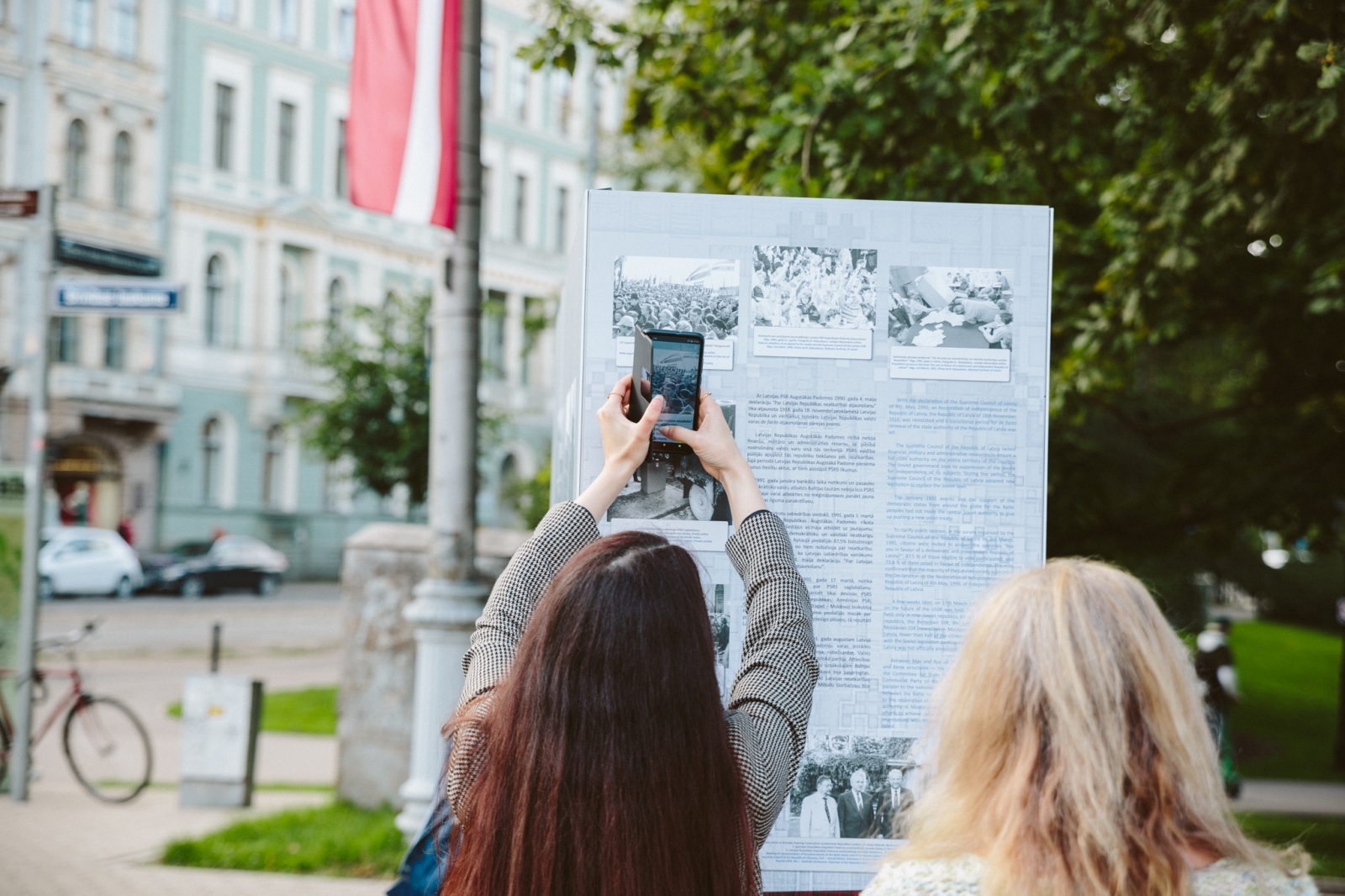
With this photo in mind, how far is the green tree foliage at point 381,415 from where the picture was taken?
689 inches

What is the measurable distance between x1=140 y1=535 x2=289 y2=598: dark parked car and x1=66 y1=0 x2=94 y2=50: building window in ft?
40.3

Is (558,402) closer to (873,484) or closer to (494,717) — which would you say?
(873,484)

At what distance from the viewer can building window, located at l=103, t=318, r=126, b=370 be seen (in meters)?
29.3

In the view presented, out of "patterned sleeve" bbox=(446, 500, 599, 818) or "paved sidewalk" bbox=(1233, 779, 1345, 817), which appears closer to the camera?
"patterned sleeve" bbox=(446, 500, 599, 818)

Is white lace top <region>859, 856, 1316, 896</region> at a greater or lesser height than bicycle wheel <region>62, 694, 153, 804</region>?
greater

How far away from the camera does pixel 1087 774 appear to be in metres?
1.33

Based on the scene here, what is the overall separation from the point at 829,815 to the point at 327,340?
60.9 feet

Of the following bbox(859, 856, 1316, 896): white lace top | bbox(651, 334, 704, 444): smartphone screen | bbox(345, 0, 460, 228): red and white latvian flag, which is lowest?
bbox(859, 856, 1316, 896): white lace top

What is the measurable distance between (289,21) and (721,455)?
114ft

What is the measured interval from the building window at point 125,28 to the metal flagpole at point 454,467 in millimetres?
28196

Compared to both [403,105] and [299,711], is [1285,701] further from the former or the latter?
[403,105]

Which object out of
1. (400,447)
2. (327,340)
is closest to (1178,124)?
(400,447)

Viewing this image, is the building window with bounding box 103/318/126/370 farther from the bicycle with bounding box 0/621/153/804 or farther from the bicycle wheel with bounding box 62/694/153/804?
the bicycle wheel with bounding box 62/694/153/804

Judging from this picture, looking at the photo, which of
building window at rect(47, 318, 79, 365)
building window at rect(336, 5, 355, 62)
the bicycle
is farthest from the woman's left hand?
building window at rect(336, 5, 355, 62)
